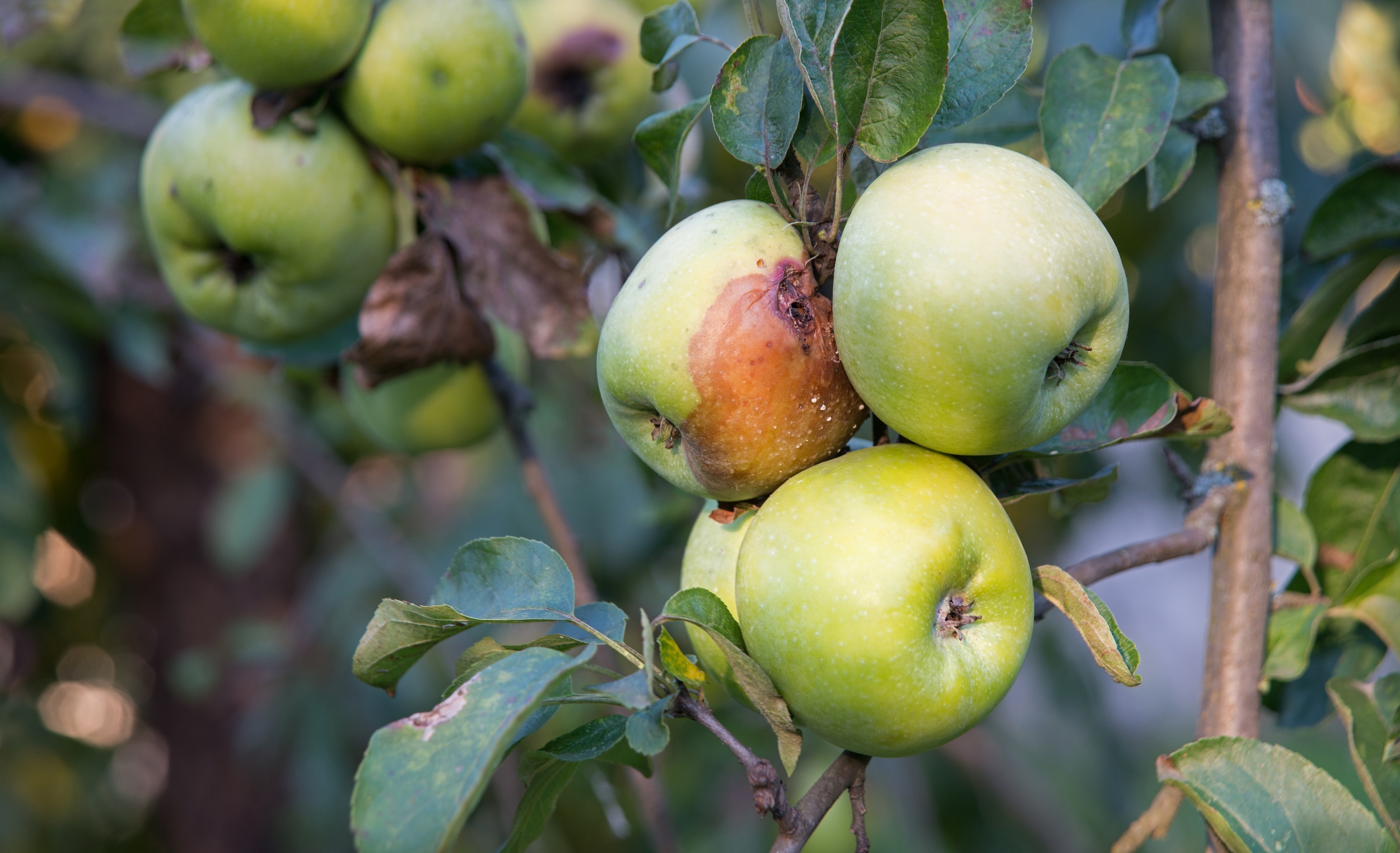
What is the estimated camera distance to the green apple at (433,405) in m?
1.29

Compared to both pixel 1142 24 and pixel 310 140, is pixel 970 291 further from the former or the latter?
pixel 310 140

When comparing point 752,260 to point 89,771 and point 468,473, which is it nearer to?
point 468,473

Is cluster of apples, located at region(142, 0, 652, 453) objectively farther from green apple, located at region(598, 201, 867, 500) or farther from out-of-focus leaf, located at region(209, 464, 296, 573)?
out-of-focus leaf, located at region(209, 464, 296, 573)

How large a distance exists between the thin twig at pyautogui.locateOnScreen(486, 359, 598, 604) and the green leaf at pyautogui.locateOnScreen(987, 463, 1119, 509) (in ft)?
1.80

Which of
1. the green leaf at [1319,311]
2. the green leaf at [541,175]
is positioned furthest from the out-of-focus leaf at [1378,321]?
the green leaf at [541,175]

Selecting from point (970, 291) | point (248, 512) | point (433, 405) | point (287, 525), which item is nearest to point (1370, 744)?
point (970, 291)

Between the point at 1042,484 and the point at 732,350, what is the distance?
26 centimetres

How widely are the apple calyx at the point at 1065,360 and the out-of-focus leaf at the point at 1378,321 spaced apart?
549mm

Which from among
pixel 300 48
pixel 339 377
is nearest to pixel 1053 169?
pixel 300 48

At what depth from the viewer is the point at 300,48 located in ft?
3.06

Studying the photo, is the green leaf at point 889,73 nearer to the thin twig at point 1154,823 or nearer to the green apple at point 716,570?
the green apple at point 716,570

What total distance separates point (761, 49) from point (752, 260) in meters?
0.15

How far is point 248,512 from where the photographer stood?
7.24 feet

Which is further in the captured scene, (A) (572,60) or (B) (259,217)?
(A) (572,60)
